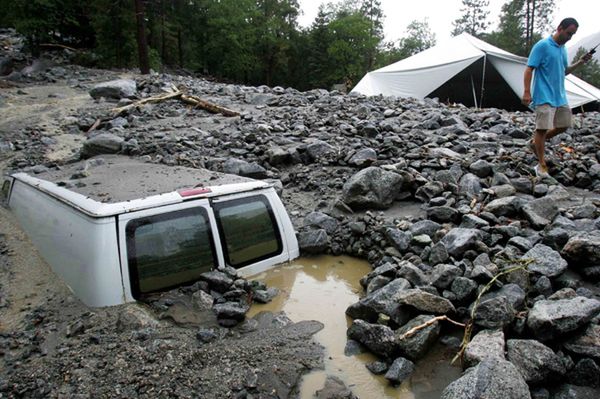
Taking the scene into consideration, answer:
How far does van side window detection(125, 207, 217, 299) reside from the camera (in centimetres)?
305

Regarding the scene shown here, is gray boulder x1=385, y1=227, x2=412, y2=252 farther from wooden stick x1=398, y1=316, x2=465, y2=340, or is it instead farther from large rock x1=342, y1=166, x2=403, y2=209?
wooden stick x1=398, y1=316, x2=465, y2=340

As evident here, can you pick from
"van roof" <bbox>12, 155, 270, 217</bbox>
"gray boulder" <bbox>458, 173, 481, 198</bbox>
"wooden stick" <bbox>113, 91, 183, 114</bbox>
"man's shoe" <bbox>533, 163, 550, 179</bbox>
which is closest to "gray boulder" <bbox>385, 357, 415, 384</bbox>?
"van roof" <bbox>12, 155, 270, 217</bbox>

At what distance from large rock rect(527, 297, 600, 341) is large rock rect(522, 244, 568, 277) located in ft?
1.97

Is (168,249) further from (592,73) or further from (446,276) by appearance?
(592,73)

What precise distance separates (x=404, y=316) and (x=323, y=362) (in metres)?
0.76

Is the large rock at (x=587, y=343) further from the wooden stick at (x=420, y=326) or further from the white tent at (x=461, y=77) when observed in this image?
the white tent at (x=461, y=77)

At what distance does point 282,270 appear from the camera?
13.7 feet

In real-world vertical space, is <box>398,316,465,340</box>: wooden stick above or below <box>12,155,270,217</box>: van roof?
below

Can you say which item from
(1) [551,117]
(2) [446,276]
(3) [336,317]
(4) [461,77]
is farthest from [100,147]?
(4) [461,77]

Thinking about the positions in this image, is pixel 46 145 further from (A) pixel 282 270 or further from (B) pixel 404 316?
(B) pixel 404 316

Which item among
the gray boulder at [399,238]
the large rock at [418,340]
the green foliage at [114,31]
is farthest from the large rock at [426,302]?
the green foliage at [114,31]

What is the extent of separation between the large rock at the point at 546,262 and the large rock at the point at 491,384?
1374 millimetres

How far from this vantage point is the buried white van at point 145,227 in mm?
2973

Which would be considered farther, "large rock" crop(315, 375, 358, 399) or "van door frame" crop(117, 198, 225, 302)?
"van door frame" crop(117, 198, 225, 302)
